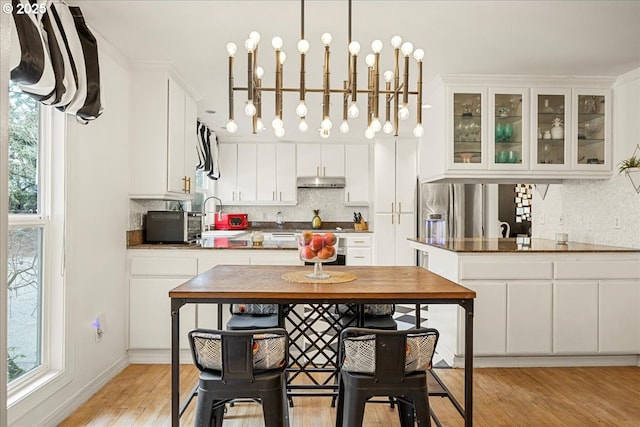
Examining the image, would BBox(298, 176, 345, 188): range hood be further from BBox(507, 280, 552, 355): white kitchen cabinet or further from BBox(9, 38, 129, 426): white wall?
BBox(507, 280, 552, 355): white kitchen cabinet

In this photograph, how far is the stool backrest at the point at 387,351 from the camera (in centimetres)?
167

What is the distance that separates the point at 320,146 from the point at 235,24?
12.5 ft

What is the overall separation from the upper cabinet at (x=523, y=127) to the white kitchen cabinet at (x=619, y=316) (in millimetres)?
935

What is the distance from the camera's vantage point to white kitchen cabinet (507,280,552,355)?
324 centimetres

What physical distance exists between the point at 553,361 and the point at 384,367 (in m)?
2.35

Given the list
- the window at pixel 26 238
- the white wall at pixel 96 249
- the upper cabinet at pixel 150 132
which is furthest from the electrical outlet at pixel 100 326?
the upper cabinet at pixel 150 132

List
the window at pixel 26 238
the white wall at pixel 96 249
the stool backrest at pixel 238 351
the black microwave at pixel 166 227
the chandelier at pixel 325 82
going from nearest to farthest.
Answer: the stool backrest at pixel 238 351 → the chandelier at pixel 325 82 → the window at pixel 26 238 → the white wall at pixel 96 249 → the black microwave at pixel 166 227

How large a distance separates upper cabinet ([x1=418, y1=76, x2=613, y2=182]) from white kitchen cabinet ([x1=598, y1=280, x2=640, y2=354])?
3.07ft

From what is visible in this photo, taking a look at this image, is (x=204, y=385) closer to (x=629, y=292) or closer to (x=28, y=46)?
(x=28, y=46)

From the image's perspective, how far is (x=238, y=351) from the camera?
164 centimetres

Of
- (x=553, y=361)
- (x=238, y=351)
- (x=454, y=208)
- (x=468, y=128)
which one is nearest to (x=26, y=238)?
(x=238, y=351)

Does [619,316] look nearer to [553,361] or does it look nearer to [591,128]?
[553,361]

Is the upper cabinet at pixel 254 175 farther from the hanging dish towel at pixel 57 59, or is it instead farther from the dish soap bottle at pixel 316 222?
the hanging dish towel at pixel 57 59

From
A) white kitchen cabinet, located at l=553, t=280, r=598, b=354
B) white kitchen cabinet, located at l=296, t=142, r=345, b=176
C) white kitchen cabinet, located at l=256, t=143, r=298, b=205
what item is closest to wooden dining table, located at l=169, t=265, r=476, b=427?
white kitchen cabinet, located at l=553, t=280, r=598, b=354
